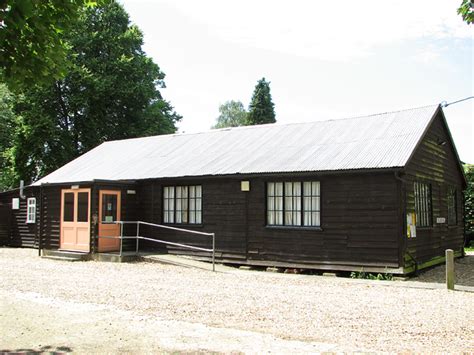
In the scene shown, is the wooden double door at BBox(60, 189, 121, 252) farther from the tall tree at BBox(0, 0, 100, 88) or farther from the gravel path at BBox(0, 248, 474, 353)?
the tall tree at BBox(0, 0, 100, 88)

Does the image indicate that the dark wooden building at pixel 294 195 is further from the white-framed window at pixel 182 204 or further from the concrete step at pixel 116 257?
the concrete step at pixel 116 257

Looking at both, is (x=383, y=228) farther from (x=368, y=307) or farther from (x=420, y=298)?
(x=368, y=307)

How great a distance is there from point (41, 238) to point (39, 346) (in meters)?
13.5

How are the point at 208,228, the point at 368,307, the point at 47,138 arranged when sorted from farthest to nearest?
the point at 47,138 → the point at 208,228 → the point at 368,307

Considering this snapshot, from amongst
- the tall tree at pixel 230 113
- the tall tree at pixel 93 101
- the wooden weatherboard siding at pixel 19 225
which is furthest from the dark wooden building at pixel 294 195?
the tall tree at pixel 230 113

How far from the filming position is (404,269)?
12984 mm

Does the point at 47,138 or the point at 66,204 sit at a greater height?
the point at 47,138

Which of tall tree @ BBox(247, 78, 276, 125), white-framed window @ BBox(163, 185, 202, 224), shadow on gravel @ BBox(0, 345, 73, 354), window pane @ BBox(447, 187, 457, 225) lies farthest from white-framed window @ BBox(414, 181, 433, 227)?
tall tree @ BBox(247, 78, 276, 125)

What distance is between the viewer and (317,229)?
47.0ft

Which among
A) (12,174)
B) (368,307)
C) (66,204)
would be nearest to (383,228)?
(368,307)

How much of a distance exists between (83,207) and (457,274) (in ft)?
40.2

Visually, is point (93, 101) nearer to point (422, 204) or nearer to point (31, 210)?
point (31, 210)

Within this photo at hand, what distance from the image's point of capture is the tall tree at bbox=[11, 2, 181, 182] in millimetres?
32750

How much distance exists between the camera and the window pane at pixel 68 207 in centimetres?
1833
